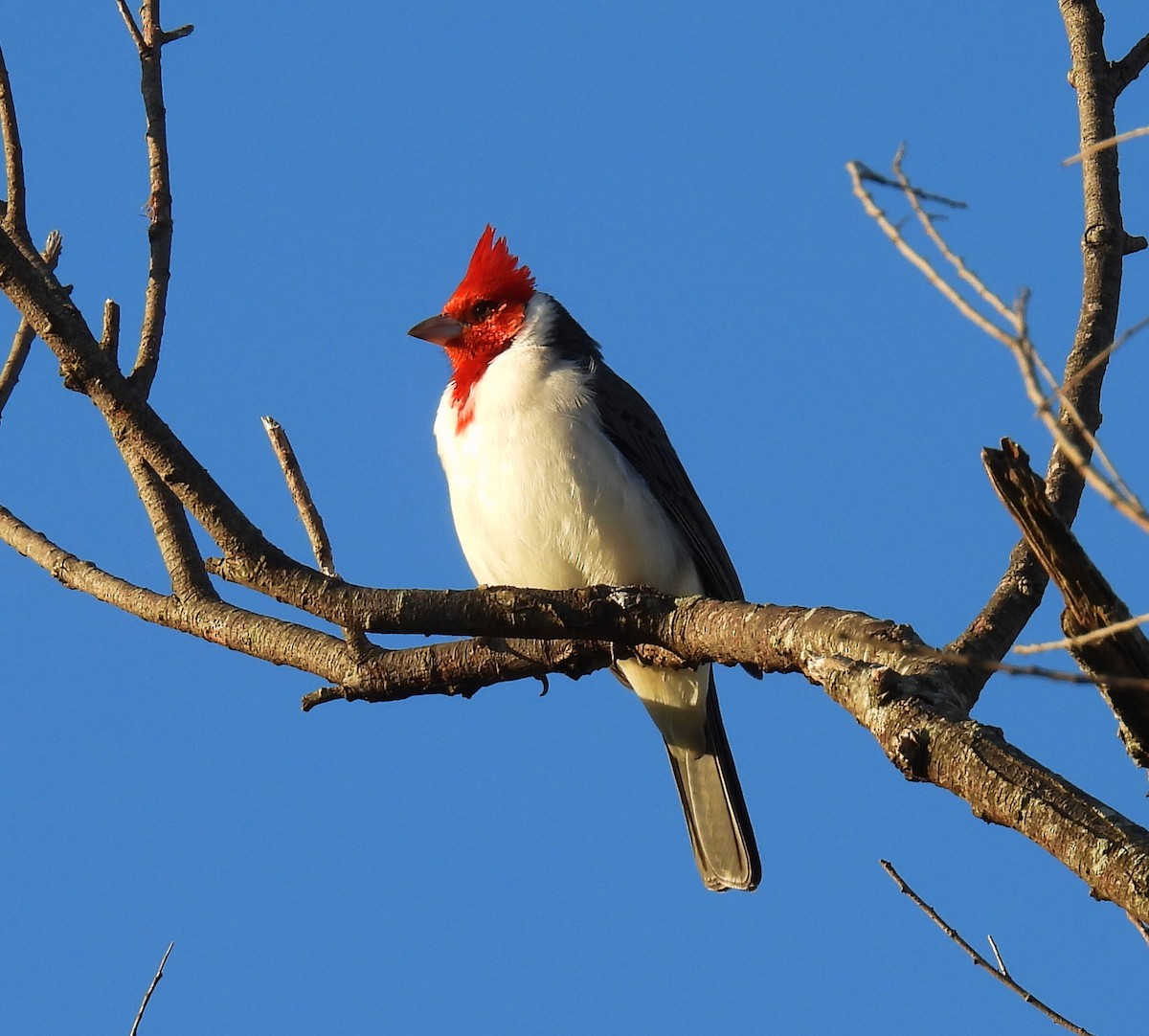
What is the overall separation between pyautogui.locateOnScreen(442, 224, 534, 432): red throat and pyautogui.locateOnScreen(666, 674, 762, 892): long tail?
6.10 ft

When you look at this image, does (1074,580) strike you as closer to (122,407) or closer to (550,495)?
(122,407)

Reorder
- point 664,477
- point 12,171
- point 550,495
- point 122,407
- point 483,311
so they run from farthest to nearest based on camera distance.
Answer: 1. point 483,311
2. point 664,477
3. point 550,495
4. point 12,171
5. point 122,407

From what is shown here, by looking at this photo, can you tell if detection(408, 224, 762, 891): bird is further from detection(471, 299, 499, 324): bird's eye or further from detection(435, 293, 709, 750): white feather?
detection(471, 299, 499, 324): bird's eye

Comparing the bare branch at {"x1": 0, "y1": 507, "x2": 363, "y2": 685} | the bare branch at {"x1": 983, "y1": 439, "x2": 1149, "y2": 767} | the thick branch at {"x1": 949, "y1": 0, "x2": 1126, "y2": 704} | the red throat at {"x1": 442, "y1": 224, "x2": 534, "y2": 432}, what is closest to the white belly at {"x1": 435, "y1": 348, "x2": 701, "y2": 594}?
the red throat at {"x1": 442, "y1": 224, "x2": 534, "y2": 432}

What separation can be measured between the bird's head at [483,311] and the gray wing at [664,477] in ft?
2.36

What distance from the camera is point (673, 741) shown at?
6.37 meters

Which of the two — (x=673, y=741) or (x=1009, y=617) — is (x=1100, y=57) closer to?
(x=1009, y=617)

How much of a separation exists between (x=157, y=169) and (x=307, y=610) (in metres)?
1.80

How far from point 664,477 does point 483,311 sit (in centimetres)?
142

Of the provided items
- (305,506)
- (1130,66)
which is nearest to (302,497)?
(305,506)

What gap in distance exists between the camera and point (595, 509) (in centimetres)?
575

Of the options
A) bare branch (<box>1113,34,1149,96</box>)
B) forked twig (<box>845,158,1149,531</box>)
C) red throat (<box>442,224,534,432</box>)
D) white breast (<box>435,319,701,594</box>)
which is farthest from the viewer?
red throat (<box>442,224,534,432</box>)

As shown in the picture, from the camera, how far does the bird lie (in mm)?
5746

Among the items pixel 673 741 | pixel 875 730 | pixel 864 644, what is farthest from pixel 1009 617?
pixel 673 741
